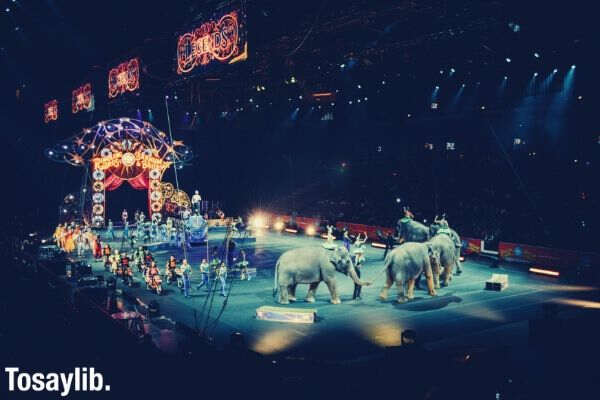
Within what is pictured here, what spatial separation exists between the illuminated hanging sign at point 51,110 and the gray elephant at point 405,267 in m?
24.0

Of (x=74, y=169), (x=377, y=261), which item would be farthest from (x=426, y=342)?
(x=74, y=169)

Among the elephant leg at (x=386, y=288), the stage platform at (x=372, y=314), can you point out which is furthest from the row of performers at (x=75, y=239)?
the elephant leg at (x=386, y=288)

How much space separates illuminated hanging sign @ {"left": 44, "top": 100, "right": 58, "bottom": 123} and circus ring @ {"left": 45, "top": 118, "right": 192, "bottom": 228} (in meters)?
2.62

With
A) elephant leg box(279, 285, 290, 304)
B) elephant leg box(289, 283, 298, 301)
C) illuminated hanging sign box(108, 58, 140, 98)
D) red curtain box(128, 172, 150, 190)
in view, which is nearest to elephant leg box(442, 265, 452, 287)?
elephant leg box(289, 283, 298, 301)

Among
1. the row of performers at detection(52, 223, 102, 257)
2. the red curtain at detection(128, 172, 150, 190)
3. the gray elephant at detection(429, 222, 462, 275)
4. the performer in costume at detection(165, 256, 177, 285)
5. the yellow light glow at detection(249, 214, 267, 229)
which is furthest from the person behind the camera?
the yellow light glow at detection(249, 214, 267, 229)

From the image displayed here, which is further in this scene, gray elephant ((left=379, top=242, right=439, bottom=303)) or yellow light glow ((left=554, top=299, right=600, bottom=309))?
gray elephant ((left=379, top=242, right=439, bottom=303))

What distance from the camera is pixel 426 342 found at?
9680 millimetres

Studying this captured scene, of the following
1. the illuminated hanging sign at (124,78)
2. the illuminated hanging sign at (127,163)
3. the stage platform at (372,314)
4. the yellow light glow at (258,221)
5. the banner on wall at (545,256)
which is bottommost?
the stage platform at (372,314)

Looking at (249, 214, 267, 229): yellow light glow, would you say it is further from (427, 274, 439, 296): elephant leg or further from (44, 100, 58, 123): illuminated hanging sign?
(427, 274, 439, 296): elephant leg

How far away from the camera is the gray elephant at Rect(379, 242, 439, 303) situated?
12.7 metres

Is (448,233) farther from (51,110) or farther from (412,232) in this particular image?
(51,110)

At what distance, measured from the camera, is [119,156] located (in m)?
28.2

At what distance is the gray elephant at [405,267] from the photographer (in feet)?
41.6

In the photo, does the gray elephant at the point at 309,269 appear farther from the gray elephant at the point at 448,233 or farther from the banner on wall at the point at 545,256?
the banner on wall at the point at 545,256
